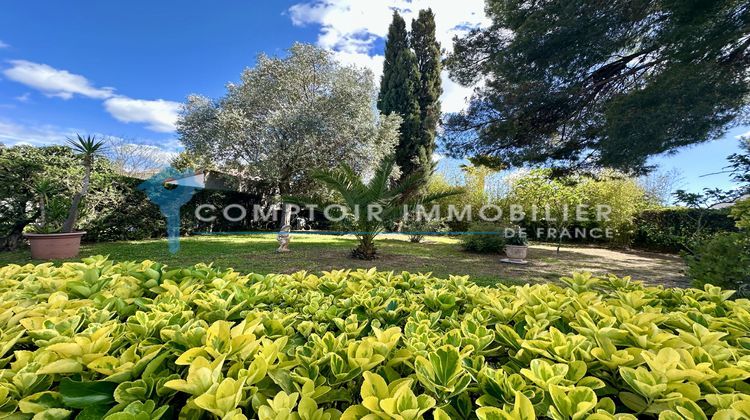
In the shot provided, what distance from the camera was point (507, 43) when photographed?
7.61m

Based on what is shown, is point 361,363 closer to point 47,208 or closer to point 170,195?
point 47,208

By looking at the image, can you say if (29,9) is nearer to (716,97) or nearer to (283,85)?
(283,85)

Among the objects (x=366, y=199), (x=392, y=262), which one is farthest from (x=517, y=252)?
(x=366, y=199)

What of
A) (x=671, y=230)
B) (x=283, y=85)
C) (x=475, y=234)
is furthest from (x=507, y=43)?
(x=671, y=230)

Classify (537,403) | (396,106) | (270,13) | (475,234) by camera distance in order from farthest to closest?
(396,106) < (475,234) < (270,13) < (537,403)

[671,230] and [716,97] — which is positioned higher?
[716,97]

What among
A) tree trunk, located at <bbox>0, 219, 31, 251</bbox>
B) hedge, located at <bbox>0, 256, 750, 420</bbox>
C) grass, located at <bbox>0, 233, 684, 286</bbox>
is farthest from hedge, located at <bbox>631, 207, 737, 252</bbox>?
tree trunk, located at <bbox>0, 219, 31, 251</bbox>

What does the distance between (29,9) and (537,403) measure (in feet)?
36.8

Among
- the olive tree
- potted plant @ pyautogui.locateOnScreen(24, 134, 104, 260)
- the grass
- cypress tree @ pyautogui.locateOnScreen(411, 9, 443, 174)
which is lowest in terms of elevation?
the grass

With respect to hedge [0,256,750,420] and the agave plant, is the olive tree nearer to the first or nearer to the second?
the agave plant

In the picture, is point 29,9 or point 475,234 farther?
point 475,234

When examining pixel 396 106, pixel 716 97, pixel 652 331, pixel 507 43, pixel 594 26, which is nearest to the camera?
pixel 652 331

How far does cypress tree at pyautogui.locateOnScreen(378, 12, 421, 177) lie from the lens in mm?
16953

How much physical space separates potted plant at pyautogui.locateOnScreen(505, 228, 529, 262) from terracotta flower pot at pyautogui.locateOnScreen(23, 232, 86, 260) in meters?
10.6
